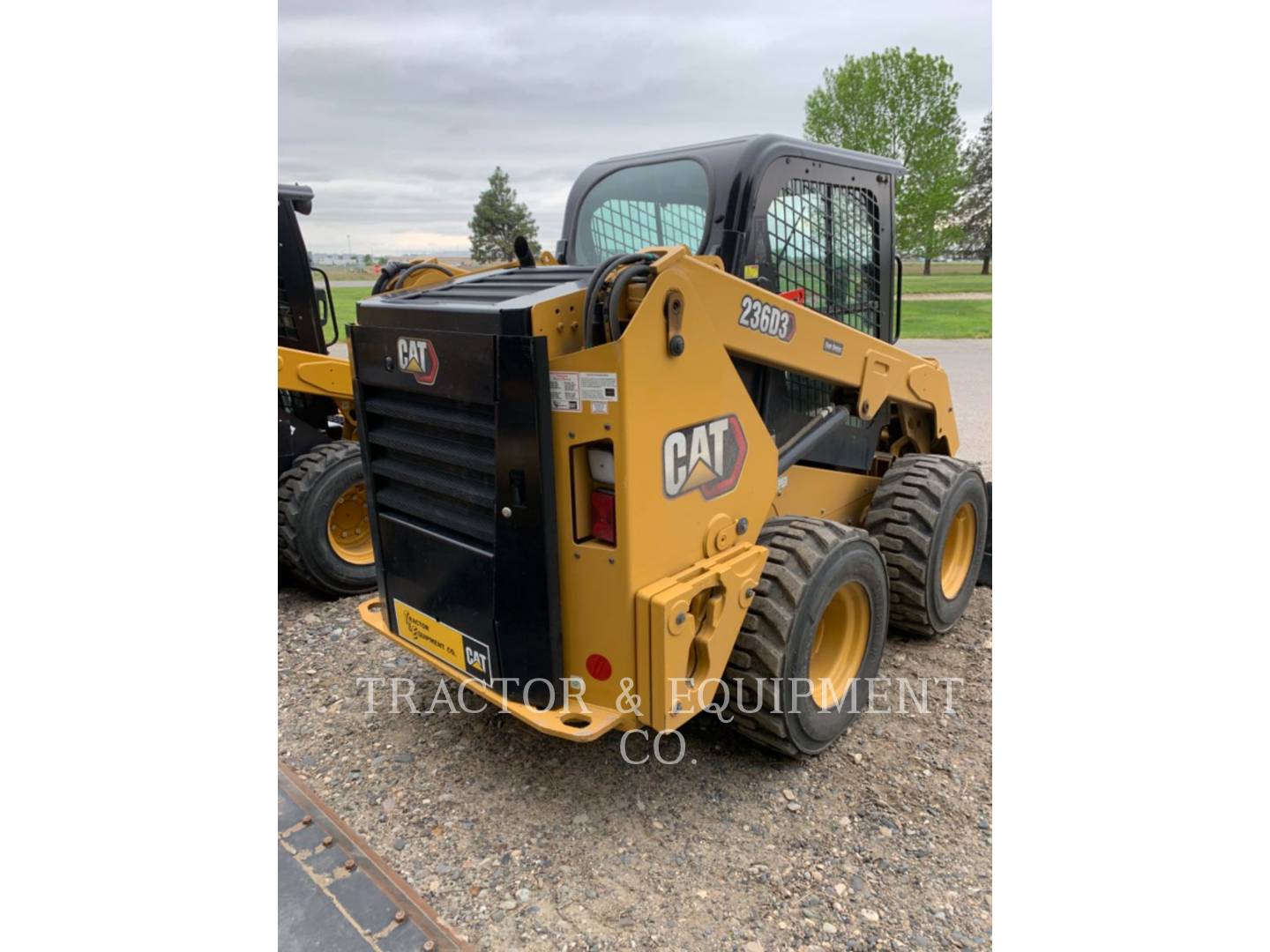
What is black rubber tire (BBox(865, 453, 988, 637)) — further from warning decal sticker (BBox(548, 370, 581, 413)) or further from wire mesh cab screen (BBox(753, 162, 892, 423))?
warning decal sticker (BBox(548, 370, 581, 413))

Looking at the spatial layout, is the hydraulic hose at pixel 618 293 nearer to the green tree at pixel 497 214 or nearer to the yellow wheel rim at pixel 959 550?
the yellow wheel rim at pixel 959 550

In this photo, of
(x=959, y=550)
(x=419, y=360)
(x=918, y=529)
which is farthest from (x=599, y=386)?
(x=959, y=550)

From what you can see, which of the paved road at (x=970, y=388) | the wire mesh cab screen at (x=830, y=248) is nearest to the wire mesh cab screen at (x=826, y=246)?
the wire mesh cab screen at (x=830, y=248)

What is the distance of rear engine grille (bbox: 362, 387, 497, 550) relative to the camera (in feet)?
9.05

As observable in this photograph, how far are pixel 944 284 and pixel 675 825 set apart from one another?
35.8 metres

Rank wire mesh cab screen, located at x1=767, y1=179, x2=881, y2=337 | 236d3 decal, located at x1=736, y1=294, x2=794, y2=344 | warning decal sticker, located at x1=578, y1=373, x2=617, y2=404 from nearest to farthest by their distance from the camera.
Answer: warning decal sticker, located at x1=578, y1=373, x2=617, y2=404, 236d3 decal, located at x1=736, y1=294, x2=794, y2=344, wire mesh cab screen, located at x1=767, y1=179, x2=881, y2=337

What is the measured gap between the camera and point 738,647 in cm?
296

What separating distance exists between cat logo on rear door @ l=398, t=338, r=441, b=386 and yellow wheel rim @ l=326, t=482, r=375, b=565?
7.63 feet

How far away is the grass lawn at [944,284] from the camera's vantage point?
32.1 meters

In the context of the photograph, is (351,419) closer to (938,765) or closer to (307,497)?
(307,497)

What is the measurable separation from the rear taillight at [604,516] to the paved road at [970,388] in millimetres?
5953

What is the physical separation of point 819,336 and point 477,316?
1.47m

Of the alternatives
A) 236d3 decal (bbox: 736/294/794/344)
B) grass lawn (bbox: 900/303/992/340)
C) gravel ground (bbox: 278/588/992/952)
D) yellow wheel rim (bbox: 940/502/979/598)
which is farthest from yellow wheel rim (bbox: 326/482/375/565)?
grass lawn (bbox: 900/303/992/340)

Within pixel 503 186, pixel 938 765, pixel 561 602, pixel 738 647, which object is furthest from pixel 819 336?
pixel 503 186
